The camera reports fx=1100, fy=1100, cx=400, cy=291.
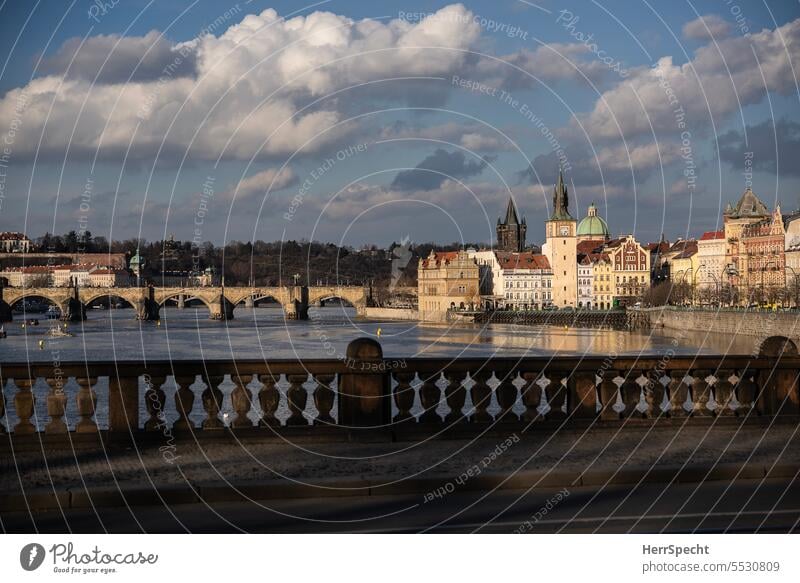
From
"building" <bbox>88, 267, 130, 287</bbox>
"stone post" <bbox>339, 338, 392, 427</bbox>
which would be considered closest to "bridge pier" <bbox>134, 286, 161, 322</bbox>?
"building" <bbox>88, 267, 130, 287</bbox>

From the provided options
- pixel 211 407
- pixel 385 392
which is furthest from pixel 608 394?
pixel 211 407

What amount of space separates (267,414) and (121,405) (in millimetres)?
1426

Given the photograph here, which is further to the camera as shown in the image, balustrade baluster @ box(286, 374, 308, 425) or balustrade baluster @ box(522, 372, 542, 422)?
balustrade baluster @ box(522, 372, 542, 422)

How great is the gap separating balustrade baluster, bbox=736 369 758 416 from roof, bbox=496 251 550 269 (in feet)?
440

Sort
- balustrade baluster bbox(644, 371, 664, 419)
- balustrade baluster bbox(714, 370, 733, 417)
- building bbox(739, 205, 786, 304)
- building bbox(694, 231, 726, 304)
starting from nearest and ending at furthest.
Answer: balustrade baluster bbox(644, 371, 664, 419) < balustrade baluster bbox(714, 370, 733, 417) < building bbox(739, 205, 786, 304) < building bbox(694, 231, 726, 304)

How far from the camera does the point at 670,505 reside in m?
8.66

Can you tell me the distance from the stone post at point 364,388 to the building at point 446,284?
92403mm

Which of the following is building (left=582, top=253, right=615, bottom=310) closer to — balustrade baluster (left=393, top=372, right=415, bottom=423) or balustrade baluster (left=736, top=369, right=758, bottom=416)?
balustrade baluster (left=736, top=369, right=758, bottom=416)

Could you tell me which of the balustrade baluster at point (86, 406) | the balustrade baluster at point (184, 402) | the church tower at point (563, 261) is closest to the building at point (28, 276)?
the church tower at point (563, 261)

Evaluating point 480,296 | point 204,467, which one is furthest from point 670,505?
point 480,296

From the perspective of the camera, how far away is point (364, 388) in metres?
11.1

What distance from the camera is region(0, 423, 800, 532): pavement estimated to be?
26.6 feet

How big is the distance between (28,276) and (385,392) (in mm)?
150139

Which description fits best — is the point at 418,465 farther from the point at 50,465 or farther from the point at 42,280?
the point at 42,280
